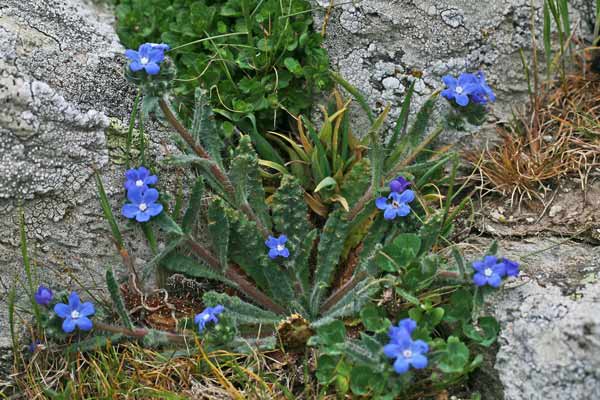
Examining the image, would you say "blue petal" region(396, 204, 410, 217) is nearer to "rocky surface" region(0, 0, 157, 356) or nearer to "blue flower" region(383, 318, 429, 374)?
"blue flower" region(383, 318, 429, 374)

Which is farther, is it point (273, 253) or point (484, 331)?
point (273, 253)

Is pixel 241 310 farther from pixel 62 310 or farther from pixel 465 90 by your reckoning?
pixel 465 90

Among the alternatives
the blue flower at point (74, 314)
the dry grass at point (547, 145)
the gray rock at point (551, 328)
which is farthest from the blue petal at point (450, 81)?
the blue flower at point (74, 314)

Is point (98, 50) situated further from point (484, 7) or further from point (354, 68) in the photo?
point (484, 7)

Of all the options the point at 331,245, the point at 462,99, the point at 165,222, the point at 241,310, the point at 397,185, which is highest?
the point at 462,99

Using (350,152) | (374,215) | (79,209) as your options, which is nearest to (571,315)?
(374,215)

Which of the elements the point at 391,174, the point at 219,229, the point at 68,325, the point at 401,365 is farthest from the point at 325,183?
the point at 68,325
